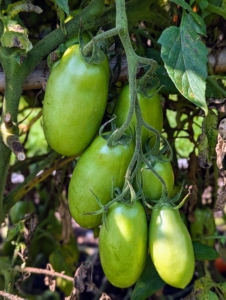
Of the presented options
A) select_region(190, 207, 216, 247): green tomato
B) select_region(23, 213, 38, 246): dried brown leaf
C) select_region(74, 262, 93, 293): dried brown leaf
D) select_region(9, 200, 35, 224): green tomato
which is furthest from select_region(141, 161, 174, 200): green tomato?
select_region(9, 200, 35, 224): green tomato

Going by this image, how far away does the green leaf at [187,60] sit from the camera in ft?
2.69

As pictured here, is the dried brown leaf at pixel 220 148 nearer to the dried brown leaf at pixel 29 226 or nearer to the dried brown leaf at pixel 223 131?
the dried brown leaf at pixel 223 131

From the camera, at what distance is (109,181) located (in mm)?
846

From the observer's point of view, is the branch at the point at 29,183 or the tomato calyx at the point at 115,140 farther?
the branch at the point at 29,183

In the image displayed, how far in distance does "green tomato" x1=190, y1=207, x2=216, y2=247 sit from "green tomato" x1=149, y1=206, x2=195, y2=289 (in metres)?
0.52

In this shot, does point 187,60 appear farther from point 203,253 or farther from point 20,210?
point 20,210

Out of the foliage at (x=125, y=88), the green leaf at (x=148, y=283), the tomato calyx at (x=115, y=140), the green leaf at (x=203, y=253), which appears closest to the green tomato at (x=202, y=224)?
the foliage at (x=125, y=88)

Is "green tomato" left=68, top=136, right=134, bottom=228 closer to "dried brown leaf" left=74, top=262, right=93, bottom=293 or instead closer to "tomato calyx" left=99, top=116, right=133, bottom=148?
"tomato calyx" left=99, top=116, right=133, bottom=148

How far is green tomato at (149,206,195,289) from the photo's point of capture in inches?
31.3

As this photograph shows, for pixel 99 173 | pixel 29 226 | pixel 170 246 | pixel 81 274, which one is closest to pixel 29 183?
pixel 29 226

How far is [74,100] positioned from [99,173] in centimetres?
13

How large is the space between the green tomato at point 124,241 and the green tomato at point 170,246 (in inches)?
0.8

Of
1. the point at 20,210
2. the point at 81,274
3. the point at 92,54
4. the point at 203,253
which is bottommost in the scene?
the point at 20,210

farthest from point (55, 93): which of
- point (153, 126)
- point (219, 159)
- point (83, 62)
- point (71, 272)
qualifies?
point (71, 272)
